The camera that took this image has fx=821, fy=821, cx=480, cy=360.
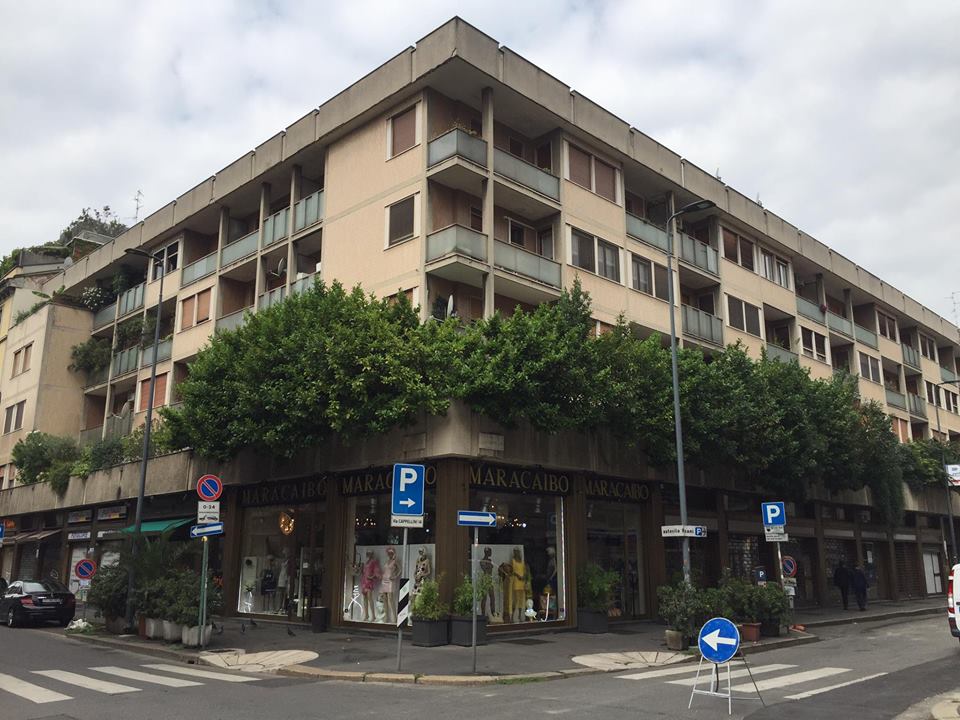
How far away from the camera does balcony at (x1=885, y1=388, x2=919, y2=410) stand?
137 feet

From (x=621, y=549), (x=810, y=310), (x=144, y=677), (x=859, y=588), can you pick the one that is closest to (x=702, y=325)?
(x=621, y=549)

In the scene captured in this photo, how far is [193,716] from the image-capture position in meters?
9.55

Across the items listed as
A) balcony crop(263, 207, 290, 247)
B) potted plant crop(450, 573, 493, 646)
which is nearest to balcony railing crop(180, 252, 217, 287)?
balcony crop(263, 207, 290, 247)

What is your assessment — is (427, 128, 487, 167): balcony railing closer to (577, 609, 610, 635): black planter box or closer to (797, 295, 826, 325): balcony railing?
(577, 609, 610, 635): black planter box

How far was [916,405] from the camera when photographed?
44.9 m

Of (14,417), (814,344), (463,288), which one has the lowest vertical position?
(14,417)

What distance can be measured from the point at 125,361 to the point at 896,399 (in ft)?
123

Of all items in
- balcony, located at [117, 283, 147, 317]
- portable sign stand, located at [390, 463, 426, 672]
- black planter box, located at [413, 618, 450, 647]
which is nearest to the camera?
portable sign stand, located at [390, 463, 426, 672]

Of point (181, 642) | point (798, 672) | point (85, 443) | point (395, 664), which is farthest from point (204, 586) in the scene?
point (85, 443)

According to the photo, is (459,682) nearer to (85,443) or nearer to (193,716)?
(193,716)

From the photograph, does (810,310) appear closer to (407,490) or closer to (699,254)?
(699,254)

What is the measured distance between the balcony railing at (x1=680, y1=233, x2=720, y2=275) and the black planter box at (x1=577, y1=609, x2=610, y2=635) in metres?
13.6

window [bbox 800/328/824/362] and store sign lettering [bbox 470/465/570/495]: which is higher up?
window [bbox 800/328/824/362]

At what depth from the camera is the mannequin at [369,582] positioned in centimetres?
1991
